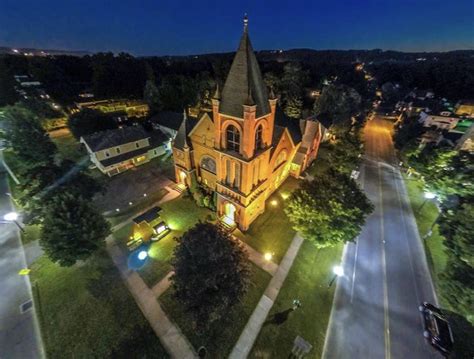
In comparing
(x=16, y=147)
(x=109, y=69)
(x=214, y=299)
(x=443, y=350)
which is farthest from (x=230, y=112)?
(x=109, y=69)

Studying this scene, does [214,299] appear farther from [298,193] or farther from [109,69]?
[109,69]

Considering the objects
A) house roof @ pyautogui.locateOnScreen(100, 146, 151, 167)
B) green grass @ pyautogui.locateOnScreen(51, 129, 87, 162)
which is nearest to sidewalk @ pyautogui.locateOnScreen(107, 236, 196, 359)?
house roof @ pyautogui.locateOnScreen(100, 146, 151, 167)

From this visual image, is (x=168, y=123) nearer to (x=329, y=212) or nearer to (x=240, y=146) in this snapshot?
(x=240, y=146)

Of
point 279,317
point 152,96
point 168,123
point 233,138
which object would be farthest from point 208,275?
point 152,96

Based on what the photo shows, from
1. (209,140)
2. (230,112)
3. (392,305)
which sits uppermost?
(230,112)

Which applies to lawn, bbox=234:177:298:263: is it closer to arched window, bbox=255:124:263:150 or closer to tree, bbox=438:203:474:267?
arched window, bbox=255:124:263:150

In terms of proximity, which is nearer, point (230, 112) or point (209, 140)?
point (230, 112)
